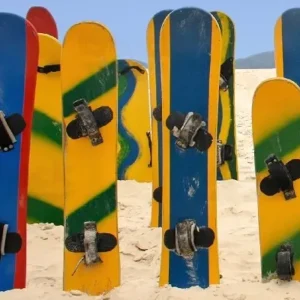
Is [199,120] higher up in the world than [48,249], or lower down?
higher up

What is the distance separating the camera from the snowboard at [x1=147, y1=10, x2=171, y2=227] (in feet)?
9.93

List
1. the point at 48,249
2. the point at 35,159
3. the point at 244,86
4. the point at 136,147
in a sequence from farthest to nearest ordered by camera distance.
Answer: the point at 244,86 < the point at 136,147 < the point at 35,159 < the point at 48,249

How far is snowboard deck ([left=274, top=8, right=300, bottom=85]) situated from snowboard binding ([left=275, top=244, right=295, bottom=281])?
109cm

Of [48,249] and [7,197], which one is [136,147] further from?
[7,197]

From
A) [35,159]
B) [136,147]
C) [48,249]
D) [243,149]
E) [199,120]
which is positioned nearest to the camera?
[199,120]

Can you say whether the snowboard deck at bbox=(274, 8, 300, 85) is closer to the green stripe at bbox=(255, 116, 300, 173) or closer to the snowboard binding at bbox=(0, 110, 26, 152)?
the green stripe at bbox=(255, 116, 300, 173)

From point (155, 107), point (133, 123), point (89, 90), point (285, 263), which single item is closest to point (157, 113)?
point (155, 107)

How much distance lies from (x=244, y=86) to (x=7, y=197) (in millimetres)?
11765

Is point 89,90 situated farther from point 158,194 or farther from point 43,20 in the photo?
point 43,20

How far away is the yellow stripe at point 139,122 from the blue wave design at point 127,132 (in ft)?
0.07

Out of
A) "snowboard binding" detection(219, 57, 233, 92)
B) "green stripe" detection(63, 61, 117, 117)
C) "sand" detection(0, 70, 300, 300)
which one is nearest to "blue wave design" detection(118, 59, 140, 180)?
"sand" detection(0, 70, 300, 300)

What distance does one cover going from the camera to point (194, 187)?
6.89 ft

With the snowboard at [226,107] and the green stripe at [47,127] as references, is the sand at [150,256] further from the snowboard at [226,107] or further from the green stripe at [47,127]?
the green stripe at [47,127]

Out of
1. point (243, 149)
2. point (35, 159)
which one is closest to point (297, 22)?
point (35, 159)
